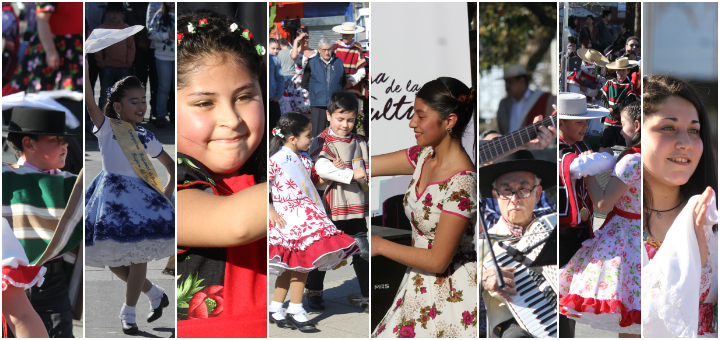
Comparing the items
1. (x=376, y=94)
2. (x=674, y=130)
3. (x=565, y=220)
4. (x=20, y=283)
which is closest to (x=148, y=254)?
(x=20, y=283)

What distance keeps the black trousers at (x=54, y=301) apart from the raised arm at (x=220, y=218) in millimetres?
694

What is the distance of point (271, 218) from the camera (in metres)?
3.41

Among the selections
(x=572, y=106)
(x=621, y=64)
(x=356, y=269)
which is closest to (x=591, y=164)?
(x=572, y=106)

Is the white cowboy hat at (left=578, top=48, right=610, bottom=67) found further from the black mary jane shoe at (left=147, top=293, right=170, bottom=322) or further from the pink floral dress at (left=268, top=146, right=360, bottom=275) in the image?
the black mary jane shoe at (left=147, top=293, right=170, bottom=322)

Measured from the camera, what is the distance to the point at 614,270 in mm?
3559

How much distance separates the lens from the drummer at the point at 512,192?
11.5 feet

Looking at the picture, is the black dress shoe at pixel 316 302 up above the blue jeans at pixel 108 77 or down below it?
below

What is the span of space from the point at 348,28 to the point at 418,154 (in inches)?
30.7

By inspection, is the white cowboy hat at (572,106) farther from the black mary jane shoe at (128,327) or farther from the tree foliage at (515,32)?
the black mary jane shoe at (128,327)

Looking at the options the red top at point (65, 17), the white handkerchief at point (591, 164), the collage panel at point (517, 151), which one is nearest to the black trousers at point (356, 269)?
the collage panel at point (517, 151)

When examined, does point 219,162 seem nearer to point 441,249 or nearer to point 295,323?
point 295,323

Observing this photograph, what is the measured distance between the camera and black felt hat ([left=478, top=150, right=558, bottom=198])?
3.51 m

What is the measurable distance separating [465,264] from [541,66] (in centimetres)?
119

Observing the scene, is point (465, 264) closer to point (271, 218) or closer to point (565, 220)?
point (565, 220)
